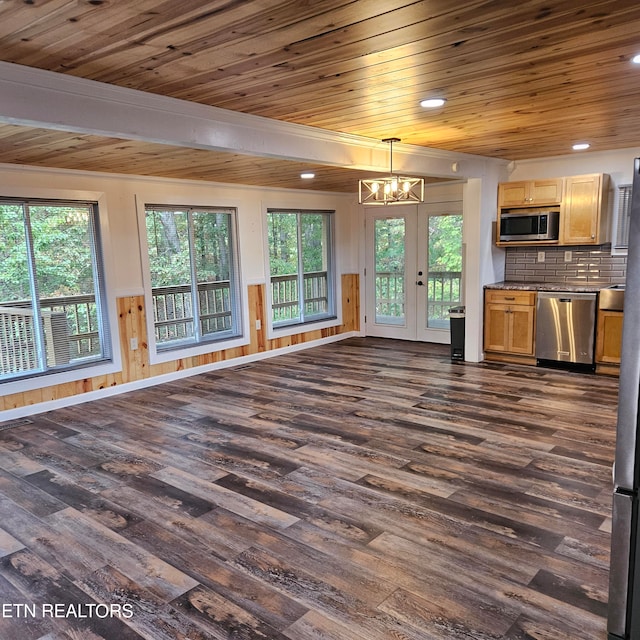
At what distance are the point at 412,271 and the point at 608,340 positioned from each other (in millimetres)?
2961

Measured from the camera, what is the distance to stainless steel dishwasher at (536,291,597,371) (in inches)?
217

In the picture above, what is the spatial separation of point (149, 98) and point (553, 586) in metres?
3.18

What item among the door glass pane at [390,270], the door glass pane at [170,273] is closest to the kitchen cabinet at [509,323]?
the door glass pane at [390,270]

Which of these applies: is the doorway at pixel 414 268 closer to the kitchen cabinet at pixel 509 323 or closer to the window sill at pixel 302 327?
the window sill at pixel 302 327

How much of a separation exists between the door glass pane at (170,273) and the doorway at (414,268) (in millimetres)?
3147

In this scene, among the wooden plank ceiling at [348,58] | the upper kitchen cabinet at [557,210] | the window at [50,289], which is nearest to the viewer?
the wooden plank ceiling at [348,58]

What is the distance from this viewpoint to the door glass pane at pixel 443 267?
721cm

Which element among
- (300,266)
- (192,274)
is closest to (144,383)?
(192,274)

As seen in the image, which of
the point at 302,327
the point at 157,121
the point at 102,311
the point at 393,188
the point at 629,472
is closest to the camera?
the point at 629,472

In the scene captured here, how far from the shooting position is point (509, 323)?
6.08m


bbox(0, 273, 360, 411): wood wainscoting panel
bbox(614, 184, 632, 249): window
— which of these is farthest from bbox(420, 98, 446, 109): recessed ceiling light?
bbox(0, 273, 360, 411): wood wainscoting panel

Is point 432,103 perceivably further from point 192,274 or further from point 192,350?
point 192,350

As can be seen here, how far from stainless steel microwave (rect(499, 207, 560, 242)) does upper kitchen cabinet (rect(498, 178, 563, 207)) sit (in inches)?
3.6

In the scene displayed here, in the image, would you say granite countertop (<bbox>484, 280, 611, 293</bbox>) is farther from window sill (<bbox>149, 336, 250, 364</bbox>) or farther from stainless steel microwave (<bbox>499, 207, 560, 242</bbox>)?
window sill (<bbox>149, 336, 250, 364</bbox>)
